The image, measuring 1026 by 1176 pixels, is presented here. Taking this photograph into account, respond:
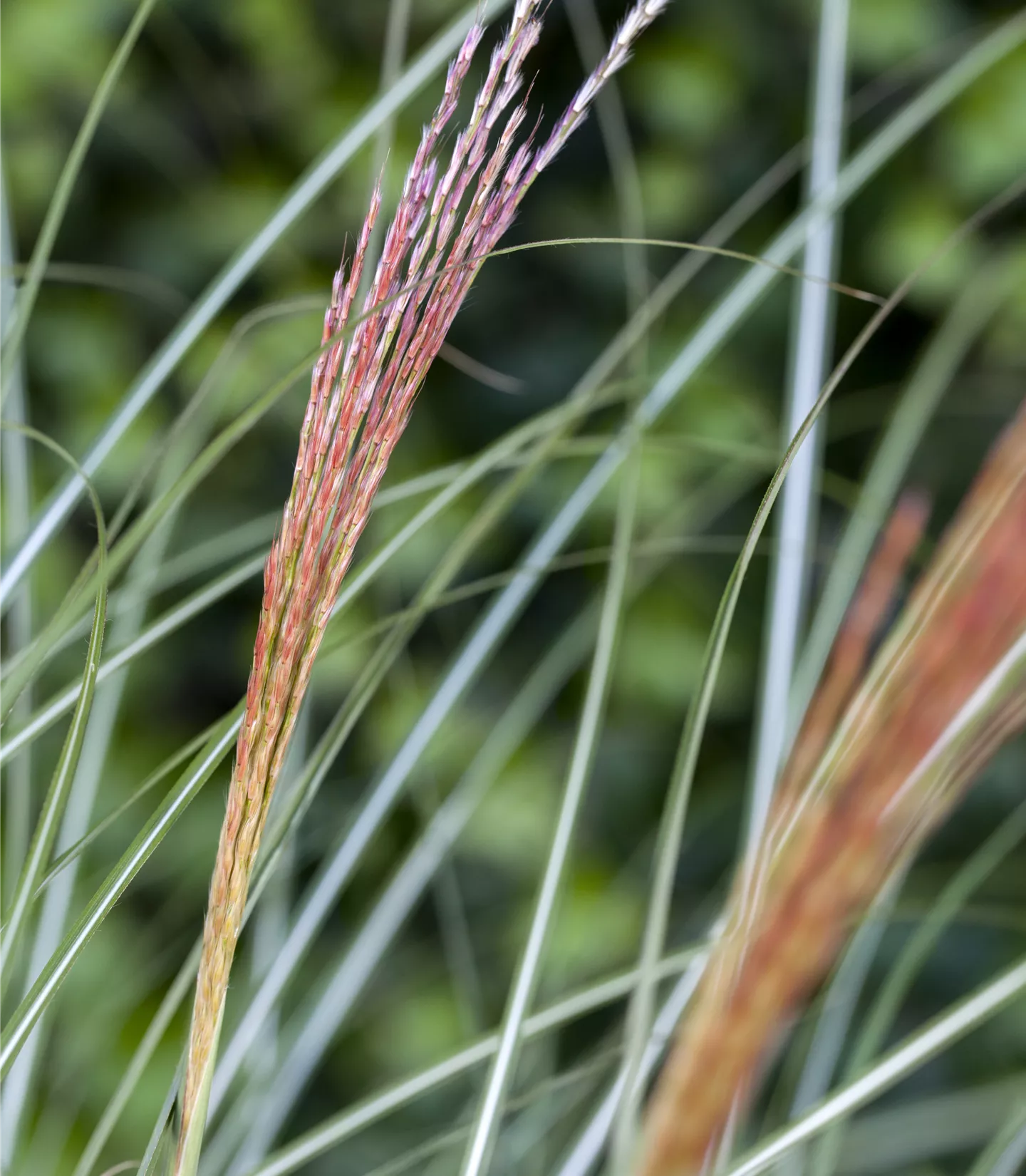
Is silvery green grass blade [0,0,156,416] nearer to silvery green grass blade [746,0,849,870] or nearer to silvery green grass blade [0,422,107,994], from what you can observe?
silvery green grass blade [0,422,107,994]

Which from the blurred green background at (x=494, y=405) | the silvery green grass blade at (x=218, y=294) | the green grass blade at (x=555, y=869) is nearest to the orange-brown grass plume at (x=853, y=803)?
the green grass blade at (x=555, y=869)

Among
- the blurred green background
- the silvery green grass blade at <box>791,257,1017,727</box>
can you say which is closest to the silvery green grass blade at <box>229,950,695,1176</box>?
the silvery green grass blade at <box>791,257,1017,727</box>

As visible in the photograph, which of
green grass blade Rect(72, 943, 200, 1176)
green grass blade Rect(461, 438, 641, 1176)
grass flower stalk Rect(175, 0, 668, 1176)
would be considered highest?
grass flower stalk Rect(175, 0, 668, 1176)

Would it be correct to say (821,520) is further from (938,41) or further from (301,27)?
(301,27)

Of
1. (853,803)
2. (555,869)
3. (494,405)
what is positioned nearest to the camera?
(853,803)

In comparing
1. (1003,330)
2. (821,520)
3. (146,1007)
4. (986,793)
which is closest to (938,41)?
(1003,330)

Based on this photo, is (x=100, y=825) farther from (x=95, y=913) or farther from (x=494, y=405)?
(x=494, y=405)

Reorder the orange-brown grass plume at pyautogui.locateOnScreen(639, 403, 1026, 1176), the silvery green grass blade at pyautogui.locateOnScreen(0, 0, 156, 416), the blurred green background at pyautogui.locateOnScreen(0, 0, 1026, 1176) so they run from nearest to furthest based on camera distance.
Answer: the orange-brown grass plume at pyautogui.locateOnScreen(639, 403, 1026, 1176), the silvery green grass blade at pyautogui.locateOnScreen(0, 0, 156, 416), the blurred green background at pyautogui.locateOnScreen(0, 0, 1026, 1176)

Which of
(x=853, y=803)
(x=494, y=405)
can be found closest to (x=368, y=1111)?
(x=853, y=803)
